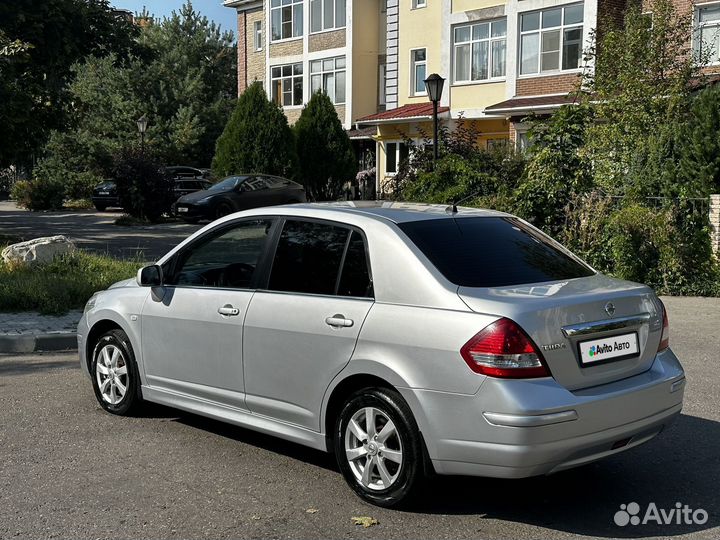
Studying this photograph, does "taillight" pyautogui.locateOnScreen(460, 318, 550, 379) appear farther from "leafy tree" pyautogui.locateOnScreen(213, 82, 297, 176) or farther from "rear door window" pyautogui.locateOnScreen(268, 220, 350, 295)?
"leafy tree" pyautogui.locateOnScreen(213, 82, 297, 176)

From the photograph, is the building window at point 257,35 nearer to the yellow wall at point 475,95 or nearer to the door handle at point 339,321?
the yellow wall at point 475,95

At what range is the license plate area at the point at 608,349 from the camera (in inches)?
181

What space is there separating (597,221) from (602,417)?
1029 cm

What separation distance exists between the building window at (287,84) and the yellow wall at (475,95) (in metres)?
12.5

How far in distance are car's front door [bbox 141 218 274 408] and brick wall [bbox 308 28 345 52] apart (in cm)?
3554

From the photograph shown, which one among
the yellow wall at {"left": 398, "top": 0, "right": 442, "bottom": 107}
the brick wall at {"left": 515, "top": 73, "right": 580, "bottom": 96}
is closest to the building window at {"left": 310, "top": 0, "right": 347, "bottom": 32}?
the yellow wall at {"left": 398, "top": 0, "right": 442, "bottom": 107}

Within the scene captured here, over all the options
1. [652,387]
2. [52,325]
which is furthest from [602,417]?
[52,325]

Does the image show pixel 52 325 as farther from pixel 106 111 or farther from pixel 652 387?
pixel 106 111

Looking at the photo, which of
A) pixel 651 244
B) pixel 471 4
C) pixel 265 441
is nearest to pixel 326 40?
pixel 471 4

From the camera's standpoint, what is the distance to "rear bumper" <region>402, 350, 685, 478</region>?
14.1 ft

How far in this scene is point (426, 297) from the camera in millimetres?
4715

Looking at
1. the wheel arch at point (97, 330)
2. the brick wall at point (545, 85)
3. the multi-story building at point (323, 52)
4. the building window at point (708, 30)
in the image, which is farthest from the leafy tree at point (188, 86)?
the wheel arch at point (97, 330)

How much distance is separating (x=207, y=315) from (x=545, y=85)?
25.5 m

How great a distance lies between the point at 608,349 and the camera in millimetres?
4711
